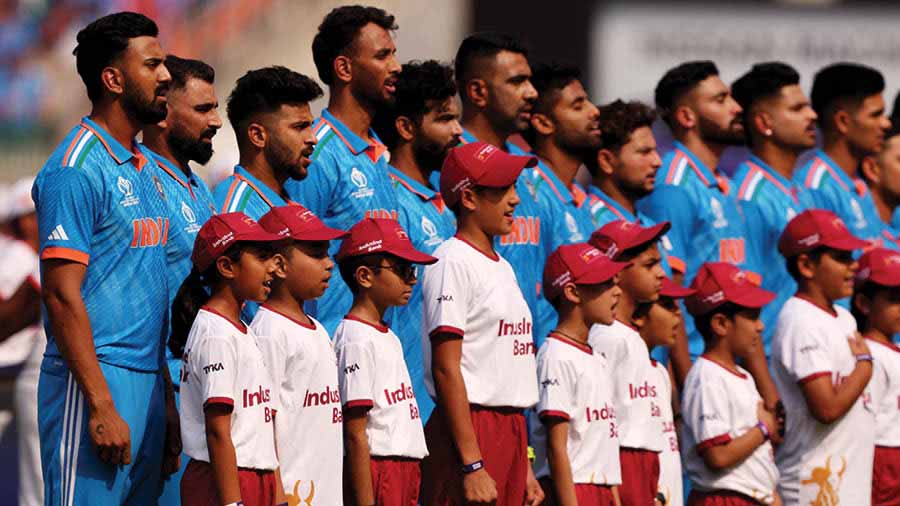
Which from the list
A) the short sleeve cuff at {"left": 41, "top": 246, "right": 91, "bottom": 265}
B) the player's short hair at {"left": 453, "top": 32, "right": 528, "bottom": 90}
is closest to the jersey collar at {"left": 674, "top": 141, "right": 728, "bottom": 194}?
the player's short hair at {"left": 453, "top": 32, "right": 528, "bottom": 90}

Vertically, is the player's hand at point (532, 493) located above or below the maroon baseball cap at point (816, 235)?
below

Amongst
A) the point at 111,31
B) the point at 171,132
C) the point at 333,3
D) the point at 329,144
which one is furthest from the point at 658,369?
the point at 333,3

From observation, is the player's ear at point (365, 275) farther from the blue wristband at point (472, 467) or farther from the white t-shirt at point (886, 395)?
the white t-shirt at point (886, 395)

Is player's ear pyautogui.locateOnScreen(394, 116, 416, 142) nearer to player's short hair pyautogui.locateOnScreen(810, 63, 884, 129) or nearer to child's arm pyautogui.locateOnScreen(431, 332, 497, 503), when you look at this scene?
child's arm pyautogui.locateOnScreen(431, 332, 497, 503)

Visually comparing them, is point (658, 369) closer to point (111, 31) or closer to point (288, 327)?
point (288, 327)

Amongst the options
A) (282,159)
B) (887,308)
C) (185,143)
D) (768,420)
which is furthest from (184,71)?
(887,308)

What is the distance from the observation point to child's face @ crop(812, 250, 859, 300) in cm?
901

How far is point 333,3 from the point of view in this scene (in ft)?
58.5

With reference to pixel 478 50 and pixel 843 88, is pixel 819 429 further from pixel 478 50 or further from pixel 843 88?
pixel 843 88

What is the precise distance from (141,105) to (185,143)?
746mm

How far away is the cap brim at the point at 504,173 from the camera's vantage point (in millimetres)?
7434

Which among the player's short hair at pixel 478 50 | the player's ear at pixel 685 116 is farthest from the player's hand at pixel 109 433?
the player's ear at pixel 685 116

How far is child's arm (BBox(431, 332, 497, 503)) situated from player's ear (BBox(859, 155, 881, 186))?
172 inches

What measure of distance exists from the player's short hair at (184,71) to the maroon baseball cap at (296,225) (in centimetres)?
86
